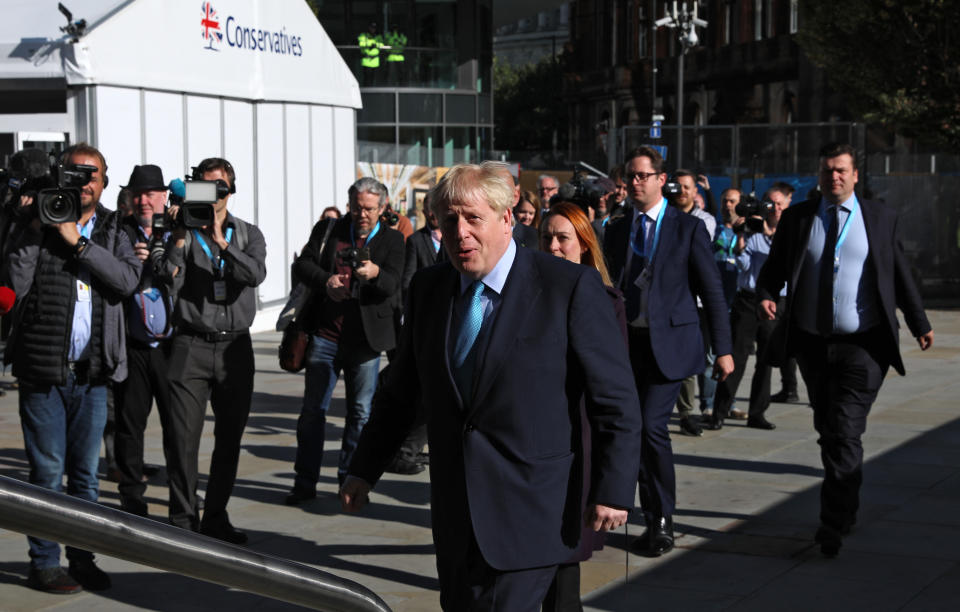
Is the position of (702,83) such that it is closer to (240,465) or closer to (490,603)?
(240,465)

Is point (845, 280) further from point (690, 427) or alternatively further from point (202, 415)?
point (690, 427)

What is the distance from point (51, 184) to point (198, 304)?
1.27m

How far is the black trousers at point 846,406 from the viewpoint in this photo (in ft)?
20.9

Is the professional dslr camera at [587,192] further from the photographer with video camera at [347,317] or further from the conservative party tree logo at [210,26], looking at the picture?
the conservative party tree logo at [210,26]

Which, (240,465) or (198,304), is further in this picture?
(240,465)

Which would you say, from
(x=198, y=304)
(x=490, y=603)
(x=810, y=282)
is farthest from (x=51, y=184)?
(x=810, y=282)

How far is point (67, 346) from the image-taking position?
18.8 ft

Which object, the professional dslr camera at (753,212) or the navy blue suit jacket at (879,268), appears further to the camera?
the professional dslr camera at (753,212)

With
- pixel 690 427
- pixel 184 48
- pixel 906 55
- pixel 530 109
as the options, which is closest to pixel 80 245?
pixel 690 427

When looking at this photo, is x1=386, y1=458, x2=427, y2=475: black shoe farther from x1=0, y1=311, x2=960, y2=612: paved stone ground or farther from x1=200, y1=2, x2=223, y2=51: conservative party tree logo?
x1=200, y1=2, x2=223, y2=51: conservative party tree logo

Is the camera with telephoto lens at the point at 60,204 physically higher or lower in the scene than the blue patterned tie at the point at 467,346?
higher

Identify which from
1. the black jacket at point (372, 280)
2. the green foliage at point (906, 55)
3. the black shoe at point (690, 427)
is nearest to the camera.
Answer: the black jacket at point (372, 280)

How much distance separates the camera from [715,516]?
7.27 metres

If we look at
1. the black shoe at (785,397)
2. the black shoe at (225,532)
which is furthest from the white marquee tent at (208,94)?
the black shoe at (225,532)
